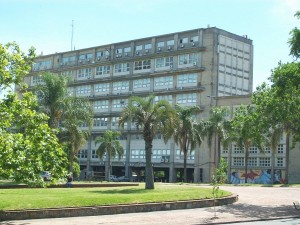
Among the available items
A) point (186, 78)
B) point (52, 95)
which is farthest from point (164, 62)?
point (52, 95)

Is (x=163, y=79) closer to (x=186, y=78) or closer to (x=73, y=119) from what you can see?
(x=186, y=78)

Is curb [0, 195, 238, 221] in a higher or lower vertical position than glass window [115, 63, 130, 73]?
lower

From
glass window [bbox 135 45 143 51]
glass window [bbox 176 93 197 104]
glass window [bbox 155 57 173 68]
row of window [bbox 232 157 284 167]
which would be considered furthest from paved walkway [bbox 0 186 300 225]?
glass window [bbox 135 45 143 51]

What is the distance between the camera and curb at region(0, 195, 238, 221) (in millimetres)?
18250

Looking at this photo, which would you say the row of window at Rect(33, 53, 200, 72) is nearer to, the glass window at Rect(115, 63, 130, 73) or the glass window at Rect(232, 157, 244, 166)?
the glass window at Rect(115, 63, 130, 73)

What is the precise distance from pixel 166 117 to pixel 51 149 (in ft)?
53.1

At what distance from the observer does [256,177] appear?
72562 millimetres

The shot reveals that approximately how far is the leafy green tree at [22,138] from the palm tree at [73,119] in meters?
26.7

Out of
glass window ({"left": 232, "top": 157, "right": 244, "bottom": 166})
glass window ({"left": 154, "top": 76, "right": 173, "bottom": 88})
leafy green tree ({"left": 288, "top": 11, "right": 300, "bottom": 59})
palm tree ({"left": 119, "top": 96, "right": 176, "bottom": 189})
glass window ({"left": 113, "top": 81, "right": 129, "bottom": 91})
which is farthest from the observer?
glass window ({"left": 113, "top": 81, "right": 129, "bottom": 91})

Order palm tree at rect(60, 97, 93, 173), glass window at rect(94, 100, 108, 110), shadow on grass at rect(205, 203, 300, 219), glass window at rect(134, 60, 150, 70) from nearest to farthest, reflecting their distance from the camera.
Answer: shadow on grass at rect(205, 203, 300, 219) → palm tree at rect(60, 97, 93, 173) → glass window at rect(134, 60, 150, 70) → glass window at rect(94, 100, 108, 110)

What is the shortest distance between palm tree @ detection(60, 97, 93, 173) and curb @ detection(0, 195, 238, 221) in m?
22.4

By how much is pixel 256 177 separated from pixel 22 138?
59539 mm

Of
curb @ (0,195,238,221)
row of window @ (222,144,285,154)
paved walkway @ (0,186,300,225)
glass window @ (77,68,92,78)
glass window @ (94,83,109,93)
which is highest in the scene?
glass window @ (77,68,92,78)

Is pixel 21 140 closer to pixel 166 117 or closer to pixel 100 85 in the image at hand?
pixel 166 117
